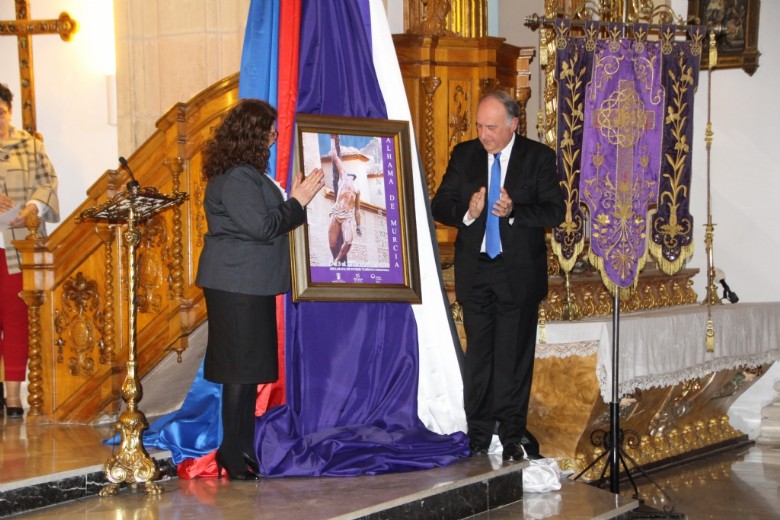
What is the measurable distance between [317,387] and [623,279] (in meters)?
1.67

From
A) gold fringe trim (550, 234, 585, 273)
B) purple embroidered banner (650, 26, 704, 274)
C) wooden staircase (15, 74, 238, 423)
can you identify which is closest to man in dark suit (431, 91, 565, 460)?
gold fringe trim (550, 234, 585, 273)

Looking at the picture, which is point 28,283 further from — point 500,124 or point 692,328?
point 692,328

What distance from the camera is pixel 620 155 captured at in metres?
5.94

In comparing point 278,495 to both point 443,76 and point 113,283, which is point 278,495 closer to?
point 113,283

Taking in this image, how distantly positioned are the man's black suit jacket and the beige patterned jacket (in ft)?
7.62

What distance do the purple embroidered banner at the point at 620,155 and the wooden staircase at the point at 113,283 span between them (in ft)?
6.00

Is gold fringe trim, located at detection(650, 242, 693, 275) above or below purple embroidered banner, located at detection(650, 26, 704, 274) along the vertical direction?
below

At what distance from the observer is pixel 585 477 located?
259 inches

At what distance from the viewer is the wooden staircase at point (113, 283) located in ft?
19.2

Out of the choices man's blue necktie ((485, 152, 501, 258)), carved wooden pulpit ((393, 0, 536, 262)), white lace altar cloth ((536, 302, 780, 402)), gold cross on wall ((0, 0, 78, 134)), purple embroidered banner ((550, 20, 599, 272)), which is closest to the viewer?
man's blue necktie ((485, 152, 501, 258))

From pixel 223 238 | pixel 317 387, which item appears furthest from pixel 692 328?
pixel 223 238

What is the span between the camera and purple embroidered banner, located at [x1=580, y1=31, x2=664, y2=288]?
19.4ft

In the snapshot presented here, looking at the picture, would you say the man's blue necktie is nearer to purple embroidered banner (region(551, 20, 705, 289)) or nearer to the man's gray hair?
the man's gray hair

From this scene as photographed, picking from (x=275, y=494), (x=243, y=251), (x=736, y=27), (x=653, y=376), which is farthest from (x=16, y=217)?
(x=736, y=27)
